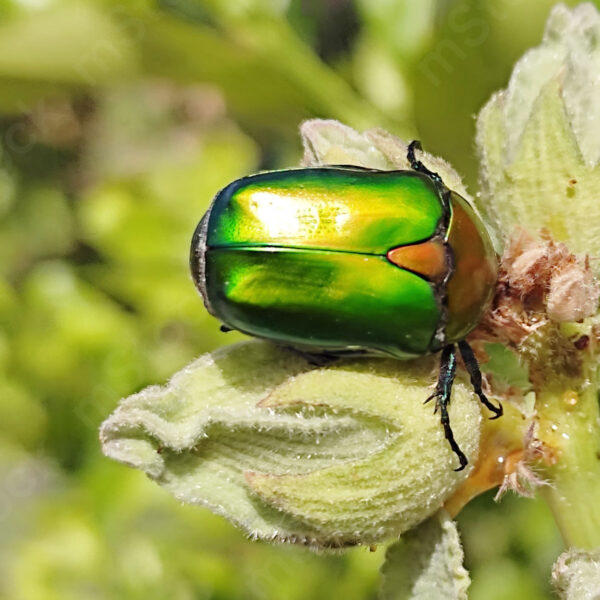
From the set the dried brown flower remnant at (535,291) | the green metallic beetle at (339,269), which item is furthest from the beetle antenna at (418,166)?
the dried brown flower remnant at (535,291)

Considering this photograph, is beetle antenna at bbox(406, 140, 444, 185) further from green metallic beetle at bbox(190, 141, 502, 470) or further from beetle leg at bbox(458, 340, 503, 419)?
beetle leg at bbox(458, 340, 503, 419)

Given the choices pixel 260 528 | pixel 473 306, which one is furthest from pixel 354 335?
pixel 260 528

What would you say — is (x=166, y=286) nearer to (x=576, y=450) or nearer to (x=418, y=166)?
(x=418, y=166)

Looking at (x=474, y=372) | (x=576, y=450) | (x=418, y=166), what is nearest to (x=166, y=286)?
(x=418, y=166)

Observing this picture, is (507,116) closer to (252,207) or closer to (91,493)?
(252,207)

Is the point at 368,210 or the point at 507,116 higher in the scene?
the point at 507,116

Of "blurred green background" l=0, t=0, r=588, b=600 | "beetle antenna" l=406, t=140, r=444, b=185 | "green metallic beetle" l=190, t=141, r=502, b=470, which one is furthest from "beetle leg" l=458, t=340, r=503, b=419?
"blurred green background" l=0, t=0, r=588, b=600
